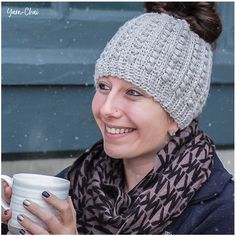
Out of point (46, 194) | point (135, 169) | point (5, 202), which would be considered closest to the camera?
point (46, 194)

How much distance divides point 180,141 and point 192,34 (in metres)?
0.37

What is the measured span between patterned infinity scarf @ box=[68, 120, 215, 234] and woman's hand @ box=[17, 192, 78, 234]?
232 mm

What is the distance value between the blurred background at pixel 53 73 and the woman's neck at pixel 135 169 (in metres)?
1.05

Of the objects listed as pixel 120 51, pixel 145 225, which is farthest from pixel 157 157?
pixel 120 51

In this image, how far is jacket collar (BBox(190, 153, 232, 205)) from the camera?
2.19 metres

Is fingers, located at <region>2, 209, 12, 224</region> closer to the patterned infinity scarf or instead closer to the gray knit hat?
the patterned infinity scarf

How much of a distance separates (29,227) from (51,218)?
7cm

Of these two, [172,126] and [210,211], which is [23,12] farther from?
[210,211]

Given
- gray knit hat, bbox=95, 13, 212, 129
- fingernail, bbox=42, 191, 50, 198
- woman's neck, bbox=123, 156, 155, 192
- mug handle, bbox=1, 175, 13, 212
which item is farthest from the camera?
woman's neck, bbox=123, 156, 155, 192

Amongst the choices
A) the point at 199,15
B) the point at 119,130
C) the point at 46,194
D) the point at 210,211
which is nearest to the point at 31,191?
the point at 46,194

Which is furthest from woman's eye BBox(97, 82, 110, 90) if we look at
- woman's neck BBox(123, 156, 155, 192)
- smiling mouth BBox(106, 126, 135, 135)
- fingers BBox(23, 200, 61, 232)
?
fingers BBox(23, 200, 61, 232)

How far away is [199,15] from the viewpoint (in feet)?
7.86

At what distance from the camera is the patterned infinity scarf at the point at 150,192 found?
2.18 m

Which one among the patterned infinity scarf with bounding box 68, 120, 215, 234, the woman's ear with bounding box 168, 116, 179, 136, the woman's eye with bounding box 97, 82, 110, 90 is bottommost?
the patterned infinity scarf with bounding box 68, 120, 215, 234
